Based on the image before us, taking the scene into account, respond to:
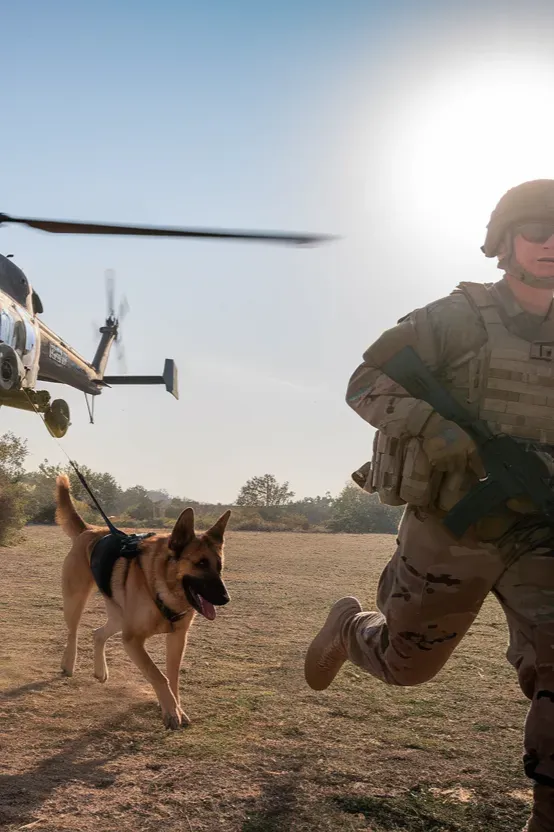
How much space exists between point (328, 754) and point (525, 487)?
1779 mm

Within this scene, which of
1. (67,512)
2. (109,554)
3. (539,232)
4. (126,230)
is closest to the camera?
(539,232)

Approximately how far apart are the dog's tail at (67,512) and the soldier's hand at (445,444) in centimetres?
388

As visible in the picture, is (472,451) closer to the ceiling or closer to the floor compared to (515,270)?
A: closer to the floor

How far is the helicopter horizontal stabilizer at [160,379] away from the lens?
16.1 m

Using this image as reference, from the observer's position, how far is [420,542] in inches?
107

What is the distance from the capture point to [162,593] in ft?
14.3

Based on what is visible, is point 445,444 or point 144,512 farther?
point 144,512

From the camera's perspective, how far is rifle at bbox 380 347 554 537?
99.7 inches

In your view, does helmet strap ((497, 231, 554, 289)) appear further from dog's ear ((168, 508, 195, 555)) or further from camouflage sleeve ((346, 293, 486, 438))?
dog's ear ((168, 508, 195, 555))

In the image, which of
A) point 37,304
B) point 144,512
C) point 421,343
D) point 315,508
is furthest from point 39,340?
point 315,508

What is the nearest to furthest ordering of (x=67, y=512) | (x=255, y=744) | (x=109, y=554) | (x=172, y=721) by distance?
(x=255, y=744), (x=172, y=721), (x=109, y=554), (x=67, y=512)

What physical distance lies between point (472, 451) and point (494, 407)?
0.81 ft

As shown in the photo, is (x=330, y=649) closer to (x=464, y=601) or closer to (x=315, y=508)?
(x=464, y=601)

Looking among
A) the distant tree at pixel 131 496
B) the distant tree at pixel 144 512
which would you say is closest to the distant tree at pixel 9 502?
the distant tree at pixel 144 512
